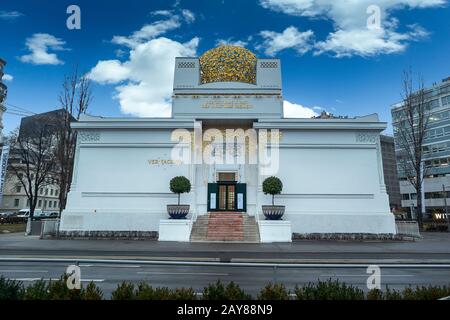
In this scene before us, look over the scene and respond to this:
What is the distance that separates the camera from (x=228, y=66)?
3102 centimetres

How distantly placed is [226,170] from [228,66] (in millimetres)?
10763

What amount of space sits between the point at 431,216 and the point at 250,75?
187ft

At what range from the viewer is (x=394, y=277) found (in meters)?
11.2

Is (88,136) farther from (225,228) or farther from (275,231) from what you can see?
(275,231)

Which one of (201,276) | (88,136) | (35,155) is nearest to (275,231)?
(201,276)

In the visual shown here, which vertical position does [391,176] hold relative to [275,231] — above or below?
above

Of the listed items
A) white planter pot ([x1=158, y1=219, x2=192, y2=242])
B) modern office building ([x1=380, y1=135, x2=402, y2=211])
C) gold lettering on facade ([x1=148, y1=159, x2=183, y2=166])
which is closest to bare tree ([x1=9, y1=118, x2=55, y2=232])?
gold lettering on facade ([x1=148, y1=159, x2=183, y2=166])

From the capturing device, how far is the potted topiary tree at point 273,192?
81.2 feet

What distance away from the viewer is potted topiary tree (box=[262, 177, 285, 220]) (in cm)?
2475

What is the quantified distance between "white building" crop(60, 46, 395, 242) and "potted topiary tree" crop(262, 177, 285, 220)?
4.12ft

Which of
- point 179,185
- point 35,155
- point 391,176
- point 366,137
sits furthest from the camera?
point 391,176

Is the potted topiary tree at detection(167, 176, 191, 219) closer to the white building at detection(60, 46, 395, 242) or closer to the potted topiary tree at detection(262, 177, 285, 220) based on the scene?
the white building at detection(60, 46, 395, 242)

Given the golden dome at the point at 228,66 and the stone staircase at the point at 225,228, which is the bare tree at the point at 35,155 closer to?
the golden dome at the point at 228,66
